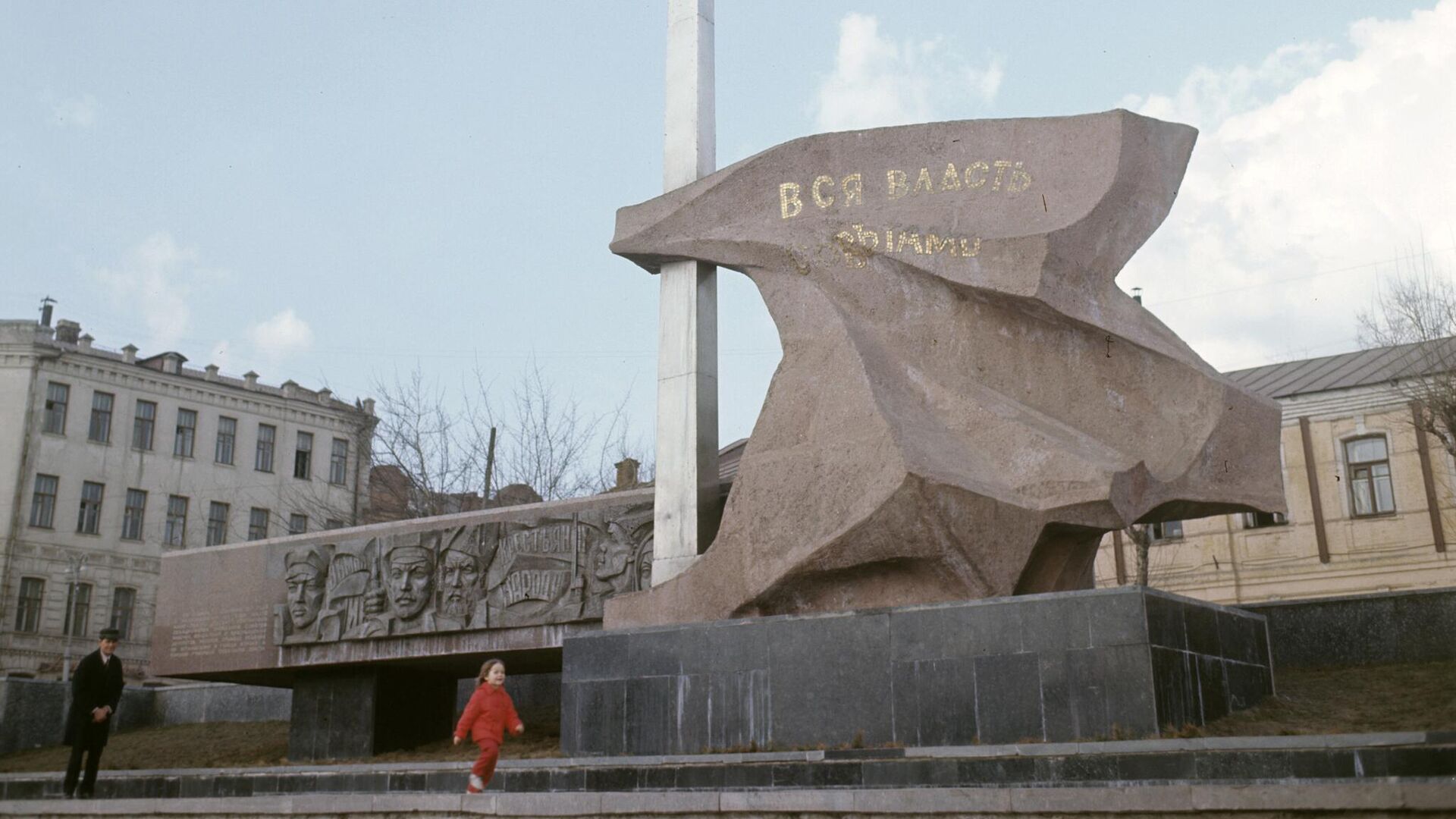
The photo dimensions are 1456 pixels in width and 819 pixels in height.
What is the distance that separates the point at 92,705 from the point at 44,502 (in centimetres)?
3143

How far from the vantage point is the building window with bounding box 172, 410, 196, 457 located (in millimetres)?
43031

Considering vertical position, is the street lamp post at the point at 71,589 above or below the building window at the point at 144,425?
below

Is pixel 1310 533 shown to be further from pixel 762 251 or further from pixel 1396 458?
pixel 762 251

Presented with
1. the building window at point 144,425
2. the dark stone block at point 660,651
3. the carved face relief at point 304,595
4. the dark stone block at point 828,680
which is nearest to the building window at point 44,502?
the building window at point 144,425

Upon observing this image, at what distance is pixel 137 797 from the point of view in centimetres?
1273

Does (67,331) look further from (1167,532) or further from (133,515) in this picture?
(1167,532)

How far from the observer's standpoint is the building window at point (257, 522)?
144 ft

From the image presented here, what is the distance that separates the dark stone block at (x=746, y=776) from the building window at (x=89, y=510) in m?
36.3

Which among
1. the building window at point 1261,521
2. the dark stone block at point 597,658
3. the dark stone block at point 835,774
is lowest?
the dark stone block at point 835,774

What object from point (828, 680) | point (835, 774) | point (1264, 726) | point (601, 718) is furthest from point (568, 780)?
point (1264, 726)

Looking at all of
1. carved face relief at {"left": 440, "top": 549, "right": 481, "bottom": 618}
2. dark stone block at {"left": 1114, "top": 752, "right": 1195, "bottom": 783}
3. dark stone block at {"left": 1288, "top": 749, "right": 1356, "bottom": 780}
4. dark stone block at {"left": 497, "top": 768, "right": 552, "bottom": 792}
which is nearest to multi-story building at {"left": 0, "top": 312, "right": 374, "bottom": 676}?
carved face relief at {"left": 440, "top": 549, "right": 481, "bottom": 618}

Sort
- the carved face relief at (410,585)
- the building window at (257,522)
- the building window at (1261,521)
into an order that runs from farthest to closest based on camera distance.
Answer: the building window at (257,522) → the building window at (1261,521) → the carved face relief at (410,585)

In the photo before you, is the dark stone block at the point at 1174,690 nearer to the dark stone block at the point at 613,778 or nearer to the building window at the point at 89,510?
the dark stone block at the point at 613,778

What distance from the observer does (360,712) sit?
15.5 meters
